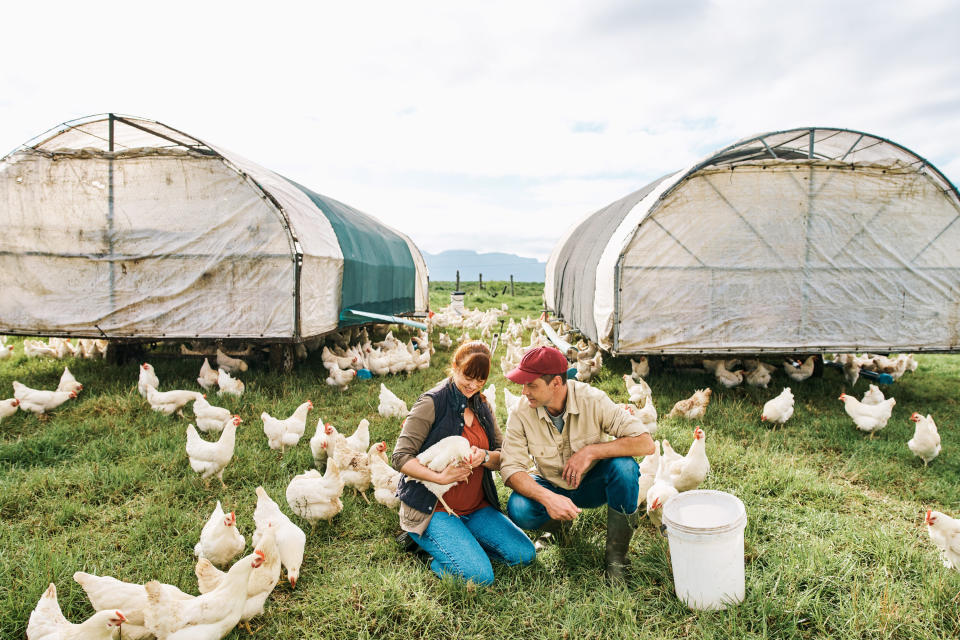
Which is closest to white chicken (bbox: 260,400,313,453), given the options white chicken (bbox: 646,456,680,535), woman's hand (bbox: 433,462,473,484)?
woman's hand (bbox: 433,462,473,484)

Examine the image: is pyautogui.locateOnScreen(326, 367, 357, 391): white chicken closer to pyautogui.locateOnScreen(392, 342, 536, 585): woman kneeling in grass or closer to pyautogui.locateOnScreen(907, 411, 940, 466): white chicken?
pyautogui.locateOnScreen(392, 342, 536, 585): woman kneeling in grass

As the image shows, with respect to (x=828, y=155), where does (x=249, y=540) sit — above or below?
below

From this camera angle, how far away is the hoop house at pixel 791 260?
6703mm

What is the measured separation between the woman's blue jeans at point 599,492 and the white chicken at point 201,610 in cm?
157

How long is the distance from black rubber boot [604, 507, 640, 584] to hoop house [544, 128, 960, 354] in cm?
423

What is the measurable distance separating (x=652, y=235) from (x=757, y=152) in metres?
2.80

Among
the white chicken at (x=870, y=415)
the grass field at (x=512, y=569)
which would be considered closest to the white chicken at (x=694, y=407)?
the grass field at (x=512, y=569)

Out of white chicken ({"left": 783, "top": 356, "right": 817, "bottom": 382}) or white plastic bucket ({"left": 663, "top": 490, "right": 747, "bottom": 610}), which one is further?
white chicken ({"left": 783, "top": 356, "right": 817, "bottom": 382})

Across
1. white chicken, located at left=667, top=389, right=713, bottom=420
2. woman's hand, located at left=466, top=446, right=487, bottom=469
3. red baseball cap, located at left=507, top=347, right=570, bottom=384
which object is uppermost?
red baseball cap, located at left=507, top=347, right=570, bottom=384

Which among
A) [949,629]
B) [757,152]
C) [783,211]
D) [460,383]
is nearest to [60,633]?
[460,383]

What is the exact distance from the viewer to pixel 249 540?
10.7 ft

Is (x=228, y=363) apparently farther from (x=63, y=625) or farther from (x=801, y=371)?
(x=801, y=371)

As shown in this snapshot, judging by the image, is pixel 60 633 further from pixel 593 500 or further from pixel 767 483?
pixel 767 483

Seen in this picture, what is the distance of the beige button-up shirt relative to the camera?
9.42ft
